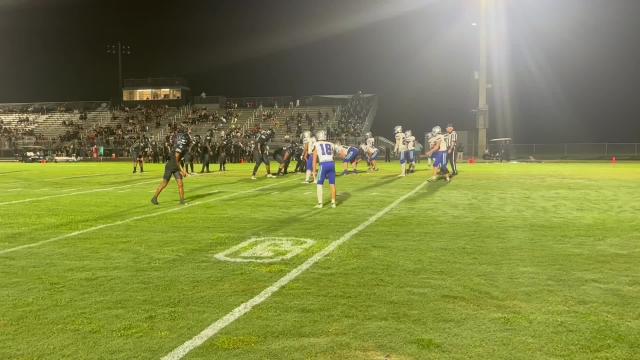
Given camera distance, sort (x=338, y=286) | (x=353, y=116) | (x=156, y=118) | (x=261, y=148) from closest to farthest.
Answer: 1. (x=338, y=286)
2. (x=261, y=148)
3. (x=353, y=116)
4. (x=156, y=118)

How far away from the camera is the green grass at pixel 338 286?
4.10 meters

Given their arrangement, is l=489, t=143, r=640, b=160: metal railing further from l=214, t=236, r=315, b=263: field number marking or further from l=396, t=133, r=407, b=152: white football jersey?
l=214, t=236, r=315, b=263: field number marking

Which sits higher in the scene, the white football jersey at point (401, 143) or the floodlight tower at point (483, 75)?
the floodlight tower at point (483, 75)

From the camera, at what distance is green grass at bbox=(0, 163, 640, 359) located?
4102 mm

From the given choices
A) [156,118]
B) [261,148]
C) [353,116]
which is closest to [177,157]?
[261,148]

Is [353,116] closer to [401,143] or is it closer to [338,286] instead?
[401,143]

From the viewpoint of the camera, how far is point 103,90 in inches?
2682

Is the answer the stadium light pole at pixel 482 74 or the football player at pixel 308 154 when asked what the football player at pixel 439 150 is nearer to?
the football player at pixel 308 154

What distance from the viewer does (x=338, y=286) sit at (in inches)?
224

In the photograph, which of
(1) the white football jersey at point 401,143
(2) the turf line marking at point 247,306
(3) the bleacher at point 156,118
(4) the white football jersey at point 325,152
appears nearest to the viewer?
(2) the turf line marking at point 247,306

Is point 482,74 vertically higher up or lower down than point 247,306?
higher up

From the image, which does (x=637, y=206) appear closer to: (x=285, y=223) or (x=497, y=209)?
(x=497, y=209)

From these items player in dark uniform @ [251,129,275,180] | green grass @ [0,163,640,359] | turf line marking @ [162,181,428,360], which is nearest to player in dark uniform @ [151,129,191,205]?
green grass @ [0,163,640,359]

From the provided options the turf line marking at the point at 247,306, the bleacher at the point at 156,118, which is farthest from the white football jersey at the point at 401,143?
the bleacher at the point at 156,118
